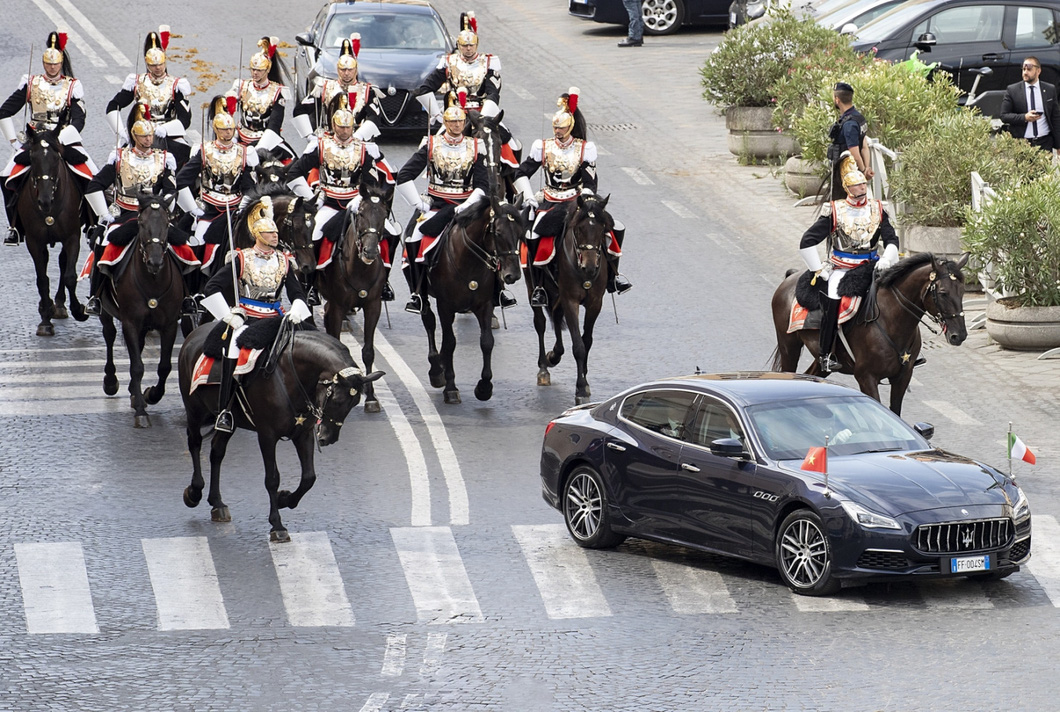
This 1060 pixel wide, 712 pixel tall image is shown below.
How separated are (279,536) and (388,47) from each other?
17488 millimetres

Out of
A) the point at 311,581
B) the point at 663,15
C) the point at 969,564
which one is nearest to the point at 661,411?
the point at 969,564

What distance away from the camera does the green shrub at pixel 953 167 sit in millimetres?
24828

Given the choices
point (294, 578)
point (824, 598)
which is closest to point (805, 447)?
point (824, 598)

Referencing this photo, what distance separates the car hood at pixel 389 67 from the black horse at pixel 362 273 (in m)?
10.7

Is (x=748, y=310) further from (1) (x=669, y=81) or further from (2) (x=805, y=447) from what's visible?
(1) (x=669, y=81)

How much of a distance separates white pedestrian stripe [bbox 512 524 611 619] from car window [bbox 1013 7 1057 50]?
54.7 feet

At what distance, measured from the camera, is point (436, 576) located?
14883 millimetres

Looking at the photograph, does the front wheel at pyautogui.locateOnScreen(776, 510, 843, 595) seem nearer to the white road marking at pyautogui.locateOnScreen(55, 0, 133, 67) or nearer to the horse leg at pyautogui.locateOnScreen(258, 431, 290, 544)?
the horse leg at pyautogui.locateOnScreen(258, 431, 290, 544)

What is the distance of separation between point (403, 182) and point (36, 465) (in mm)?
5394

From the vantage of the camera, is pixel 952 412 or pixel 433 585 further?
pixel 952 412

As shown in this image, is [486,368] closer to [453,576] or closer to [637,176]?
[453,576]

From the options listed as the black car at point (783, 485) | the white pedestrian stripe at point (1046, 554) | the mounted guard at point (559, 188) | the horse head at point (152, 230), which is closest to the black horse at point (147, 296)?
the horse head at point (152, 230)

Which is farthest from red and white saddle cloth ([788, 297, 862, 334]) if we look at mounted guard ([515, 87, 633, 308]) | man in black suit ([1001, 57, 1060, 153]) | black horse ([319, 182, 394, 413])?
man in black suit ([1001, 57, 1060, 153])

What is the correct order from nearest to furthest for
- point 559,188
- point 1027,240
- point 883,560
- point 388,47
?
1. point 883,560
2. point 559,188
3. point 1027,240
4. point 388,47
